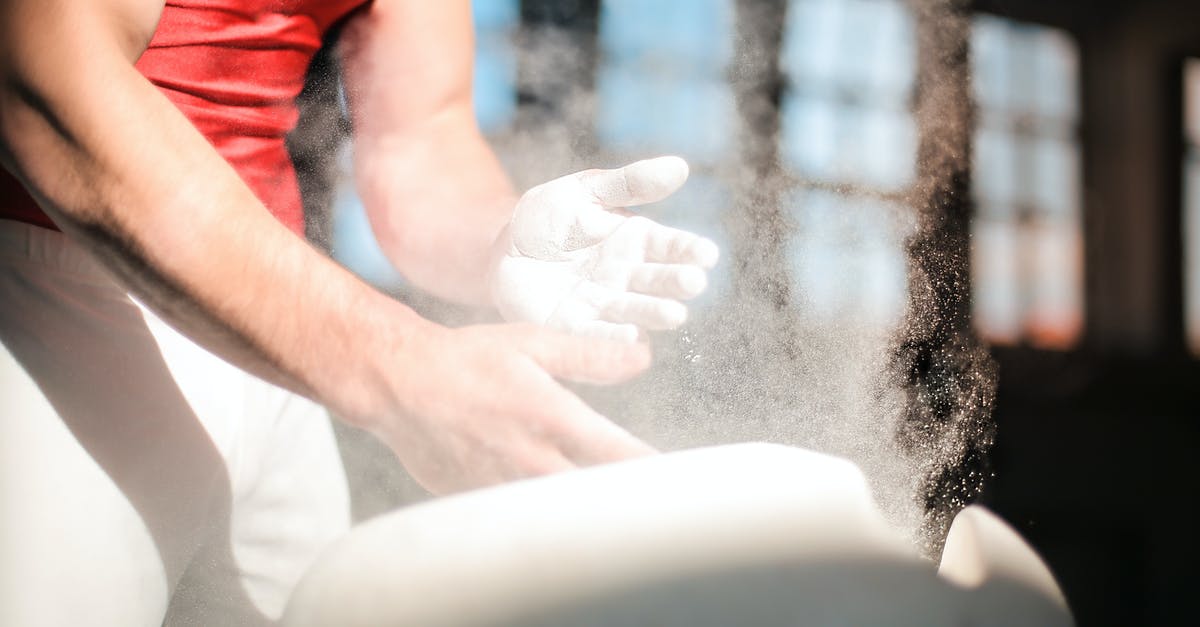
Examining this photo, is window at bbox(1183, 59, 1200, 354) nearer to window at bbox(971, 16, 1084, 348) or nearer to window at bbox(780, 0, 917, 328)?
window at bbox(971, 16, 1084, 348)

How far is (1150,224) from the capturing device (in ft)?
2.01

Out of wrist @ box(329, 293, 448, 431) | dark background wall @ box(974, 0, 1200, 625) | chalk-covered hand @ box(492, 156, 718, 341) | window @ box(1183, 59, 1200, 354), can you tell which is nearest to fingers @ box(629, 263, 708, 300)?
chalk-covered hand @ box(492, 156, 718, 341)

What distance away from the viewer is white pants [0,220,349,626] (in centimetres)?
43

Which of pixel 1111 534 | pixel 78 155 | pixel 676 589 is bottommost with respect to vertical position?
pixel 1111 534

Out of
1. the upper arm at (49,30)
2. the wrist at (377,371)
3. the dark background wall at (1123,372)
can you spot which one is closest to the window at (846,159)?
the dark background wall at (1123,372)

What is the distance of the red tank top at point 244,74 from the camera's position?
0.44 m

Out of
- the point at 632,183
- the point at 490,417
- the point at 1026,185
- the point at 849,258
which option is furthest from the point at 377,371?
the point at 1026,185

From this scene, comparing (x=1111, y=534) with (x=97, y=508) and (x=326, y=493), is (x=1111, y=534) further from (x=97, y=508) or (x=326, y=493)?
(x=97, y=508)

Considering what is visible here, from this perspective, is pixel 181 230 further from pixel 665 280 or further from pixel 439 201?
pixel 665 280

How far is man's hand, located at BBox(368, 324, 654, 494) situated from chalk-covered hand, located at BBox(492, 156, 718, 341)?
3 centimetres

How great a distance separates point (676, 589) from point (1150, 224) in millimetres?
454

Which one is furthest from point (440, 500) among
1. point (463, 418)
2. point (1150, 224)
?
point (1150, 224)

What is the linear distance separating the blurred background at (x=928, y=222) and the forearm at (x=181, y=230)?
0.14ft

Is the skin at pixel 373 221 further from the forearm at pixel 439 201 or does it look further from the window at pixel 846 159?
the window at pixel 846 159
